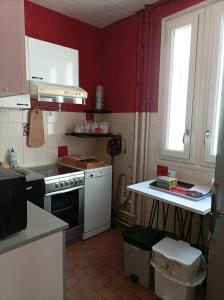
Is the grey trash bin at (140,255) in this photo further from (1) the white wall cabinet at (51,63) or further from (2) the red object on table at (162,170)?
(1) the white wall cabinet at (51,63)

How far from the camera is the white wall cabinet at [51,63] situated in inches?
85.7

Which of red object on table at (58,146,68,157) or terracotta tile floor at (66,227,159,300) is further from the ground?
red object on table at (58,146,68,157)

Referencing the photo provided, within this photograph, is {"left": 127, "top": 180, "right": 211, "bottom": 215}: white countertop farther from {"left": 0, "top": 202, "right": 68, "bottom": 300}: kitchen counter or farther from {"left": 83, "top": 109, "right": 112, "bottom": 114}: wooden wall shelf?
{"left": 83, "top": 109, "right": 112, "bottom": 114}: wooden wall shelf

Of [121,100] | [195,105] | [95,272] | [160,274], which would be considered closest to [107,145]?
[121,100]

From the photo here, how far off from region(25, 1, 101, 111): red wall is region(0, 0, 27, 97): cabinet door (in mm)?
1532

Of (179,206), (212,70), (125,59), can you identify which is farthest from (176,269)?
(125,59)

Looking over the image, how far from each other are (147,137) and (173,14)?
4.23 ft

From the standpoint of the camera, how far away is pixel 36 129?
260 cm

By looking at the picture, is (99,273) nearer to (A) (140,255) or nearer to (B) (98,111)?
(A) (140,255)

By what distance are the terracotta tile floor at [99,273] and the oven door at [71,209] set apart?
0.16m

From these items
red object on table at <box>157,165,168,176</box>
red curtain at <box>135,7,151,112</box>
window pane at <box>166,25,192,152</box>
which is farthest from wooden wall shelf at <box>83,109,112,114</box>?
red object on table at <box>157,165,168,176</box>

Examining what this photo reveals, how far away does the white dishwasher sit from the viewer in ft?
8.41

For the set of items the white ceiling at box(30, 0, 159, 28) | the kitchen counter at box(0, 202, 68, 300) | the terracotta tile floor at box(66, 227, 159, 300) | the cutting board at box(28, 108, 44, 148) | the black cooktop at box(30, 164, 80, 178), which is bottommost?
the terracotta tile floor at box(66, 227, 159, 300)

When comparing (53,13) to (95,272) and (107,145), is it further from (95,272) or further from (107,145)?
(95,272)
